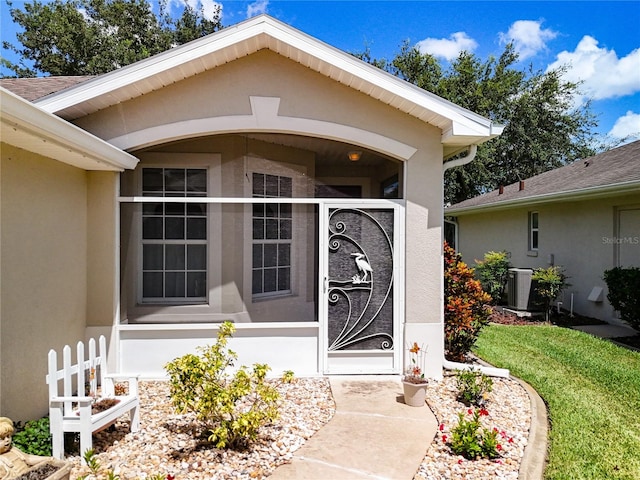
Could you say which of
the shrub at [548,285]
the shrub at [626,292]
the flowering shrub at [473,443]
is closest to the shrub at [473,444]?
the flowering shrub at [473,443]

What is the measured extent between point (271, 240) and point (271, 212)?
1.35 feet

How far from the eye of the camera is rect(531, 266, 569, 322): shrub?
11.2 metres

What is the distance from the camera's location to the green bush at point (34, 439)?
3924 mm

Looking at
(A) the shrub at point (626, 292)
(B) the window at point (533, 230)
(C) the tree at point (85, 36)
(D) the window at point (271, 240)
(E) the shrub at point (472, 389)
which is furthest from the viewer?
(C) the tree at point (85, 36)

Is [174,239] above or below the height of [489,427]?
above

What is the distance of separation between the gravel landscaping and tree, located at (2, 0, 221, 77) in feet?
76.3

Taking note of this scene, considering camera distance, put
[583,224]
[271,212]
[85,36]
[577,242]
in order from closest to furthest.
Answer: [271,212] < [583,224] < [577,242] < [85,36]

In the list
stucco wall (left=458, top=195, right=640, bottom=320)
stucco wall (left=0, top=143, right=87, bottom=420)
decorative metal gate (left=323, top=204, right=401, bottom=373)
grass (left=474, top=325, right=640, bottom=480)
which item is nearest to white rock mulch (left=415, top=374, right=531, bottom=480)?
grass (left=474, top=325, right=640, bottom=480)

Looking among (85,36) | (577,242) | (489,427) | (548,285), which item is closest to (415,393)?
(489,427)

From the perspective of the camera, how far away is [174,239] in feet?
20.6

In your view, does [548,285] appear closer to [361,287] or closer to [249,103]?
[361,287]

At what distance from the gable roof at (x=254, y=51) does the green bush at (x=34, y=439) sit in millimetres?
3747

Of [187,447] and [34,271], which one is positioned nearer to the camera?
[187,447]

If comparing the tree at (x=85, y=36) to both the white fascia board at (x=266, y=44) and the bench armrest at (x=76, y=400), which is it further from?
the bench armrest at (x=76, y=400)
